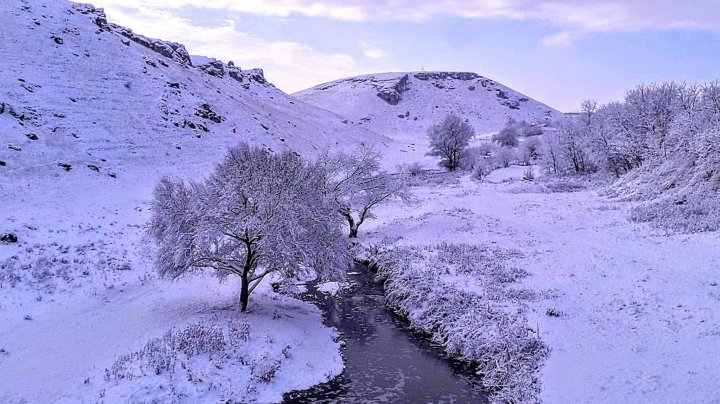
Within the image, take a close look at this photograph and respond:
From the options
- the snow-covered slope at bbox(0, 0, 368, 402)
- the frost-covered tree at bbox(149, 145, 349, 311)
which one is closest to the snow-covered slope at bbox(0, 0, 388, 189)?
the snow-covered slope at bbox(0, 0, 368, 402)

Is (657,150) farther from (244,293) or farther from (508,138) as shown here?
(508,138)

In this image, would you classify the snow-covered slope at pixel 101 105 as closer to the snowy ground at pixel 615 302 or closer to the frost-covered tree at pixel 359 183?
the frost-covered tree at pixel 359 183

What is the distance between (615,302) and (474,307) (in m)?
5.45

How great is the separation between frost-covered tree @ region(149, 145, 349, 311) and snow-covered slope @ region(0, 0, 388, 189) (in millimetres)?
21862

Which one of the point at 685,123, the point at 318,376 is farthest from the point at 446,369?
the point at 685,123

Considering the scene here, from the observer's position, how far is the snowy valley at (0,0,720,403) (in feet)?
47.4

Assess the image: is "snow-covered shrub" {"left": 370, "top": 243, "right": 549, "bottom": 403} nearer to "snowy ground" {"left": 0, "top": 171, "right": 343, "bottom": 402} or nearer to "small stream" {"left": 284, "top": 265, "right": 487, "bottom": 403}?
"small stream" {"left": 284, "top": 265, "right": 487, "bottom": 403}

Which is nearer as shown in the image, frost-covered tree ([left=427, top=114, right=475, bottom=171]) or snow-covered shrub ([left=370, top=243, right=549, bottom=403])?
snow-covered shrub ([left=370, top=243, right=549, bottom=403])

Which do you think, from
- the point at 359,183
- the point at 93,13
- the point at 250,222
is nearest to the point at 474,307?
the point at 250,222

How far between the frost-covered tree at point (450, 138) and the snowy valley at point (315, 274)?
1276 inches

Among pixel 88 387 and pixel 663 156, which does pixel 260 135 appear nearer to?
pixel 663 156

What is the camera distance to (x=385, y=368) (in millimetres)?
16969

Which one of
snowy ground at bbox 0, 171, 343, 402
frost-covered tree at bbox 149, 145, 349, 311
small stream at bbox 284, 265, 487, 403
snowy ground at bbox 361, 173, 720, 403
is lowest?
small stream at bbox 284, 265, 487, 403

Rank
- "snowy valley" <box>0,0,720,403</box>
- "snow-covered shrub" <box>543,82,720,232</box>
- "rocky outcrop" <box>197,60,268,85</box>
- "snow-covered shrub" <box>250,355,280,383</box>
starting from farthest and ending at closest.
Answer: "rocky outcrop" <box>197,60,268,85</box> < "snow-covered shrub" <box>543,82,720,232</box> < "snow-covered shrub" <box>250,355,280,383</box> < "snowy valley" <box>0,0,720,403</box>
